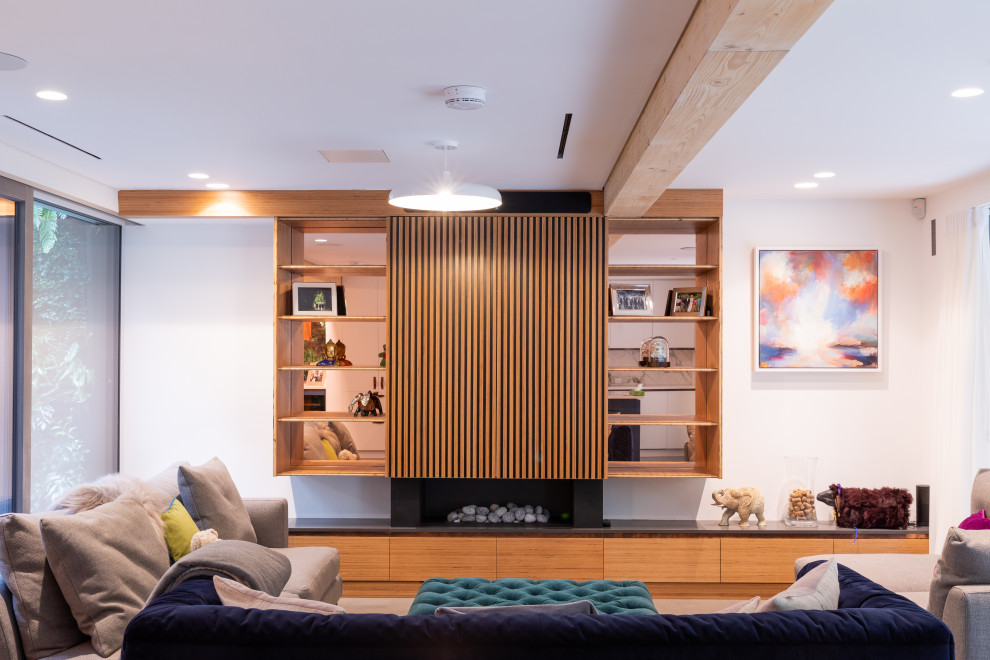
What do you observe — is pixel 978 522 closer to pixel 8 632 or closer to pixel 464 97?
pixel 464 97

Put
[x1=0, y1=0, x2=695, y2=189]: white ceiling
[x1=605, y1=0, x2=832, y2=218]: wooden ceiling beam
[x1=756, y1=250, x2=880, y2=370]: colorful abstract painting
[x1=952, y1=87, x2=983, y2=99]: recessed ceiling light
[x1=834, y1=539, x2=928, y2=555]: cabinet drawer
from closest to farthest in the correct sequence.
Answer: [x1=605, y1=0, x2=832, y2=218]: wooden ceiling beam → [x1=0, y1=0, x2=695, y2=189]: white ceiling → [x1=952, y1=87, x2=983, y2=99]: recessed ceiling light → [x1=834, y1=539, x2=928, y2=555]: cabinet drawer → [x1=756, y1=250, x2=880, y2=370]: colorful abstract painting

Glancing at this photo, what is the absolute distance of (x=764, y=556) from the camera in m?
5.04

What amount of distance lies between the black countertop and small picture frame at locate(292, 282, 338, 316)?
4.62ft

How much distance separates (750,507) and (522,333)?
5.98 ft

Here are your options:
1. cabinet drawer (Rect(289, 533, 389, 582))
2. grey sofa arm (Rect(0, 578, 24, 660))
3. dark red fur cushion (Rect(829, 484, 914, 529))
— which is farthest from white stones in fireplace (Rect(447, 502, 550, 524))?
grey sofa arm (Rect(0, 578, 24, 660))

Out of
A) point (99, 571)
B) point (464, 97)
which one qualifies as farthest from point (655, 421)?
point (99, 571)

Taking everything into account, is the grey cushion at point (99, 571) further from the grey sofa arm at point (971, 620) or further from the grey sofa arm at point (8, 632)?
the grey sofa arm at point (971, 620)

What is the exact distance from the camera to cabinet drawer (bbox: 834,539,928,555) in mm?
5023

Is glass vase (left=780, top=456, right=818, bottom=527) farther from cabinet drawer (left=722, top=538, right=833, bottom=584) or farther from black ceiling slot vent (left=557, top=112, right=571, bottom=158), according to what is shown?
black ceiling slot vent (left=557, top=112, right=571, bottom=158)

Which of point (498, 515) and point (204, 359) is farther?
point (204, 359)

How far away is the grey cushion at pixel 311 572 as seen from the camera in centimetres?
Result: 371

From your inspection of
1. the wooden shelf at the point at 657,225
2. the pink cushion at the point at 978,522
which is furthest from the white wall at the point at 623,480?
the pink cushion at the point at 978,522

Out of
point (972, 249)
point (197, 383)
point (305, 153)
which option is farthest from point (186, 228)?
point (972, 249)

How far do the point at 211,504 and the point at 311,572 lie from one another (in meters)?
0.59
